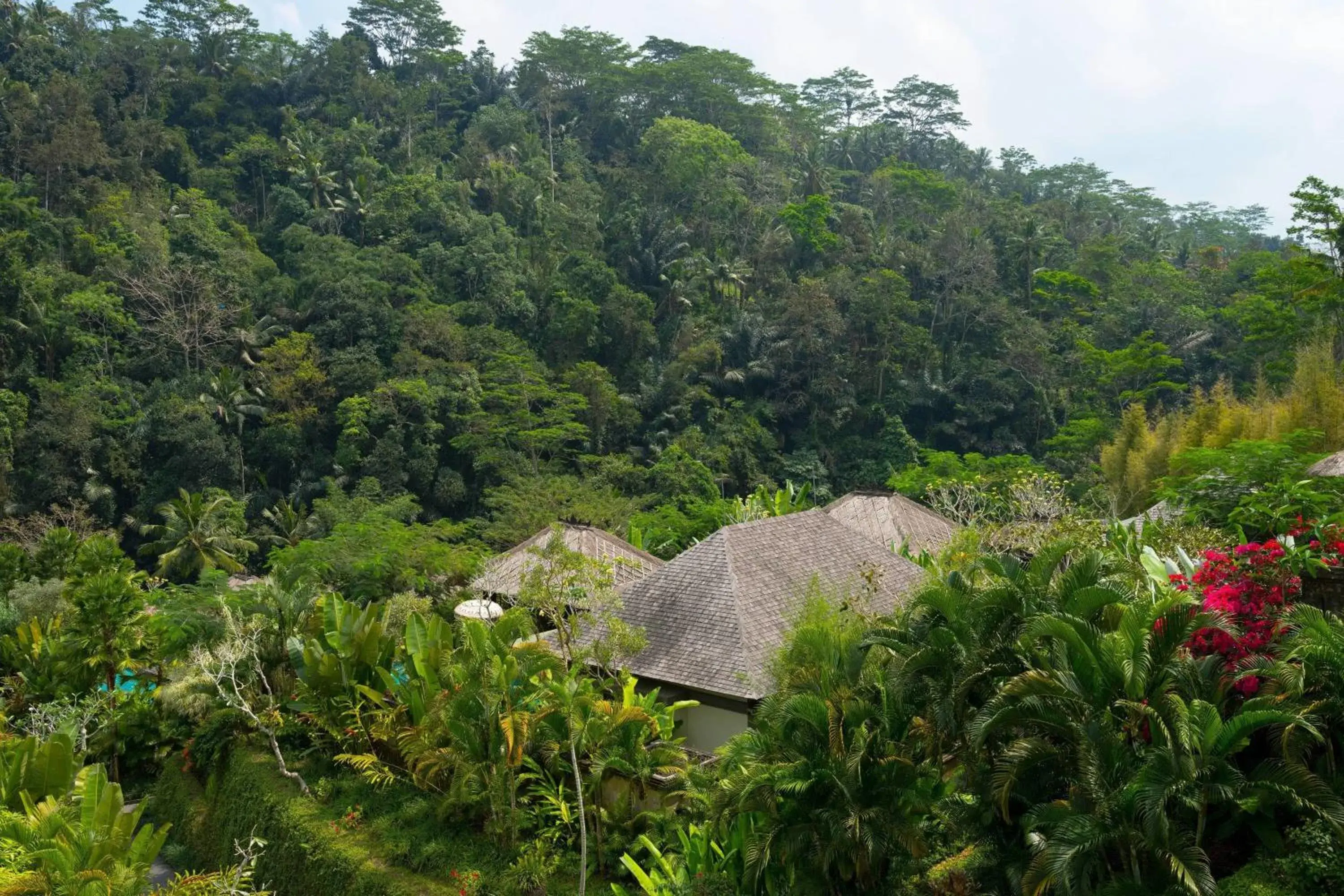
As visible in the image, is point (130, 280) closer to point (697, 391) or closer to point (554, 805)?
point (697, 391)

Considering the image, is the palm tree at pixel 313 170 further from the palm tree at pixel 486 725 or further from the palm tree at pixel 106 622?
the palm tree at pixel 486 725

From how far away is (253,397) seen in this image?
3381 cm

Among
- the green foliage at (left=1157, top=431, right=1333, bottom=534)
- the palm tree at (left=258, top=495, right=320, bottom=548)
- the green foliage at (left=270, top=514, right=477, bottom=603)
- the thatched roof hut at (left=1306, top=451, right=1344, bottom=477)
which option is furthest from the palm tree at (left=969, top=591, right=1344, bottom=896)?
the palm tree at (left=258, top=495, right=320, bottom=548)

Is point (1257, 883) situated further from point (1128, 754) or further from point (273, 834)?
point (273, 834)

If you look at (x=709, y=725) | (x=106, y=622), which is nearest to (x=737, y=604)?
(x=709, y=725)

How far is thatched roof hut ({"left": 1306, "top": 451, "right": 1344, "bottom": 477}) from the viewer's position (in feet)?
52.4

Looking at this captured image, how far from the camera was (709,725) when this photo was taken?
12.0m

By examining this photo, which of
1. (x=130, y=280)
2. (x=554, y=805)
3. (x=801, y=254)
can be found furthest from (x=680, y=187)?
(x=554, y=805)

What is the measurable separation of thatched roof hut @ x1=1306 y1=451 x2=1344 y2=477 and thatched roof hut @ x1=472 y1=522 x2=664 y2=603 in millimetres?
11060

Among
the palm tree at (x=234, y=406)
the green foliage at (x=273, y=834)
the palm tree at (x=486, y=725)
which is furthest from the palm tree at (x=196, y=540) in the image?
the palm tree at (x=486, y=725)

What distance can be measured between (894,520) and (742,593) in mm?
10093

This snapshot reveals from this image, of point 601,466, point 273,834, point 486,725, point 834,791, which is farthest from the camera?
point 601,466

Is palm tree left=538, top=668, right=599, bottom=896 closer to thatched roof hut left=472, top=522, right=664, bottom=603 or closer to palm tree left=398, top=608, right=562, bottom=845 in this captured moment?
palm tree left=398, top=608, right=562, bottom=845

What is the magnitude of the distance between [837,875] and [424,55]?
53.3 m
